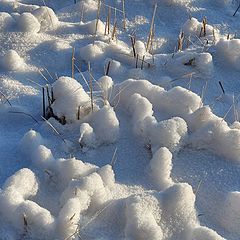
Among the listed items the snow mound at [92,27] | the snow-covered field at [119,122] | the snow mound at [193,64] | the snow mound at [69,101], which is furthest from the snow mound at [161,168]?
the snow mound at [92,27]

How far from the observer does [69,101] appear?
2312 millimetres

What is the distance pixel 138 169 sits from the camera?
214 centimetres

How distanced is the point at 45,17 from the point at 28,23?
0.15m

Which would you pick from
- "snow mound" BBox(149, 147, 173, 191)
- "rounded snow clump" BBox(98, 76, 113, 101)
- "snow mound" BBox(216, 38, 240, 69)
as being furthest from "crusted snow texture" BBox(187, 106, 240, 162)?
"snow mound" BBox(216, 38, 240, 69)

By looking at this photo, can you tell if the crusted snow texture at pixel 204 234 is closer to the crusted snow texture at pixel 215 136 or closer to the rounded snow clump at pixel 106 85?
the crusted snow texture at pixel 215 136

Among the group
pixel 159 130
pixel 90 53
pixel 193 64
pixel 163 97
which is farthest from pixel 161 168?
pixel 90 53

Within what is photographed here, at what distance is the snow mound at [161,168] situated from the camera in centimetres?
205

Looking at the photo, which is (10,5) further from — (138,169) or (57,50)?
(138,169)

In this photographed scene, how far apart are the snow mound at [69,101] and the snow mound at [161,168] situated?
18.1 inches

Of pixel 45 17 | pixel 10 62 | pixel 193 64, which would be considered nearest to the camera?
pixel 10 62

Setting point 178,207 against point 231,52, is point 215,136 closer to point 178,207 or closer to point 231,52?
point 178,207

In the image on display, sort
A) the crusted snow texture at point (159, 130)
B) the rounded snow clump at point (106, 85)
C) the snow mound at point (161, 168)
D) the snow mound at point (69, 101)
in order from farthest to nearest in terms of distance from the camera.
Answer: the rounded snow clump at point (106, 85), the snow mound at point (69, 101), the crusted snow texture at point (159, 130), the snow mound at point (161, 168)

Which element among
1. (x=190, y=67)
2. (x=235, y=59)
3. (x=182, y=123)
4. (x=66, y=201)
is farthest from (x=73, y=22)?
(x=66, y=201)

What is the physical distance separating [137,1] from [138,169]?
1.66 metres
